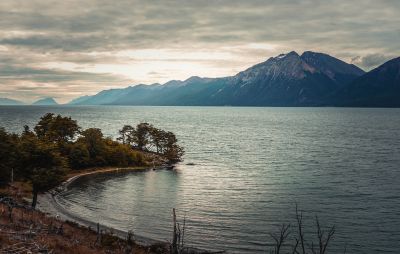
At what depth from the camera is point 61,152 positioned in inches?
4766

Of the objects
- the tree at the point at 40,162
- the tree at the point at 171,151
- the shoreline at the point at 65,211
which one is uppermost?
the tree at the point at 40,162

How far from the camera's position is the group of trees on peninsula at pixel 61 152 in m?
72.0

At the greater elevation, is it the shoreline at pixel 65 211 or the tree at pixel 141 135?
the tree at pixel 141 135

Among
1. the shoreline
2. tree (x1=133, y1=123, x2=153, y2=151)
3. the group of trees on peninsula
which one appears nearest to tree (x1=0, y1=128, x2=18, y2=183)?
the group of trees on peninsula

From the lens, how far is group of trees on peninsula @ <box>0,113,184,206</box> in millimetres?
72000

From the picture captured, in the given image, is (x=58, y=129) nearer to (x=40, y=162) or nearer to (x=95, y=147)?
(x=95, y=147)

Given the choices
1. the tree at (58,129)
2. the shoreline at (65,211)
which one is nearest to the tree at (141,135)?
the tree at (58,129)

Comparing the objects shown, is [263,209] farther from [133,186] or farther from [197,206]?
[133,186]

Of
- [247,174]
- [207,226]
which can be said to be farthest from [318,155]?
[207,226]

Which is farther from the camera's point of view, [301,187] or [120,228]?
[301,187]

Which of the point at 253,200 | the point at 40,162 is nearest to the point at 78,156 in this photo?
the point at 40,162

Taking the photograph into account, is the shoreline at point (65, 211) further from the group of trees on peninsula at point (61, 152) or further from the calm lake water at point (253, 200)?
the group of trees on peninsula at point (61, 152)

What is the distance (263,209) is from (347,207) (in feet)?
51.9

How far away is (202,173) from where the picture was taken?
11844 cm
